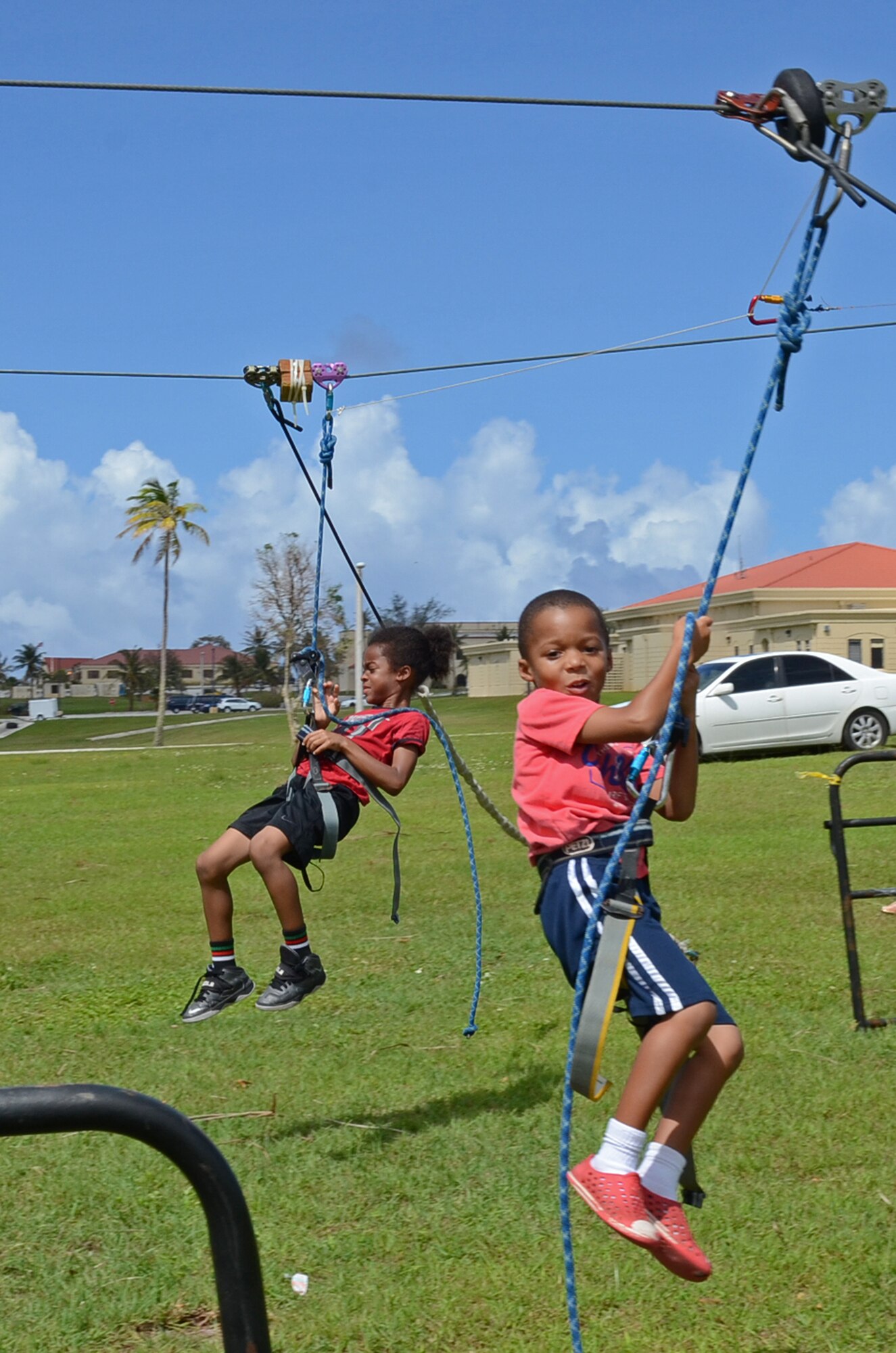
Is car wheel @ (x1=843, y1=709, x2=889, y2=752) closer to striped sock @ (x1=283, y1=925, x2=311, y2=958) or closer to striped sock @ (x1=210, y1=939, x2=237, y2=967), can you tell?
striped sock @ (x1=283, y1=925, x2=311, y2=958)

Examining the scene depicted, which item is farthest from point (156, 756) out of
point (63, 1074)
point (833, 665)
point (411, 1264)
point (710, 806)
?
point (411, 1264)

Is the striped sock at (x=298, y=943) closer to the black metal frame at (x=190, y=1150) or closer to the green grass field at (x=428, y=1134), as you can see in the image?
the green grass field at (x=428, y=1134)

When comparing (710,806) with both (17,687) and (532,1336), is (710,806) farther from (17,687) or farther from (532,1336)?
(17,687)

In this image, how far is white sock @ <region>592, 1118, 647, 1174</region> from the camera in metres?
3.30

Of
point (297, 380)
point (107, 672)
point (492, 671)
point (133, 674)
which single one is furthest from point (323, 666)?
point (107, 672)

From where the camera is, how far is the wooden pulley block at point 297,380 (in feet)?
21.9

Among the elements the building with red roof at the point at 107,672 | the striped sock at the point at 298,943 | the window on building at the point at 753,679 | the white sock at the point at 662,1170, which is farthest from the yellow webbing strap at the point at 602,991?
the building with red roof at the point at 107,672

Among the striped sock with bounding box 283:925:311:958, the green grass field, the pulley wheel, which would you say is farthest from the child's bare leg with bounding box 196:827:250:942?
the pulley wheel

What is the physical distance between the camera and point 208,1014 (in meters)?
5.64

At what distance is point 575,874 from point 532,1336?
50.6 inches

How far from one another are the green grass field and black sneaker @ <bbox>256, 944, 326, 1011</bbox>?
42 cm

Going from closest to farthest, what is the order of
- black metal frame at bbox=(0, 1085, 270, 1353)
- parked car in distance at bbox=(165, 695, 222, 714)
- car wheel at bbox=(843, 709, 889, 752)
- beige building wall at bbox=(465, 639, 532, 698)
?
1. black metal frame at bbox=(0, 1085, 270, 1353)
2. car wheel at bbox=(843, 709, 889, 752)
3. beige building wall at bbox=(465, 639, 532, 698)
4. parked car in distance at bbox=(165, 695, 222, 714)

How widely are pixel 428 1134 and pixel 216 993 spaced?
Answer: 107cm

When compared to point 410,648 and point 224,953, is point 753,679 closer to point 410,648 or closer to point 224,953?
point 410,648
